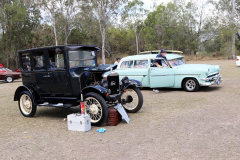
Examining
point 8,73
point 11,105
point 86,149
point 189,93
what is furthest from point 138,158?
point 8,73

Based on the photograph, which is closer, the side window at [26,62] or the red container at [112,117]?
the red container at [112,117]

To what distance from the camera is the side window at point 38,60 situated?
671 cm

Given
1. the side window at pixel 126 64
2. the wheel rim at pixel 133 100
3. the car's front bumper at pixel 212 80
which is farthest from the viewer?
the side window at pixel 126 64

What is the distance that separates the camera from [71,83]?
6.28 m

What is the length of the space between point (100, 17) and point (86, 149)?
3352cm

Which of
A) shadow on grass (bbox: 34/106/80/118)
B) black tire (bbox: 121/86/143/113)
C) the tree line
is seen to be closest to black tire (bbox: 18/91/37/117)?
shadow on grass (bbox: 34/106/80/118)

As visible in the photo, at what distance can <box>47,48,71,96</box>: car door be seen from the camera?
20.7 feet

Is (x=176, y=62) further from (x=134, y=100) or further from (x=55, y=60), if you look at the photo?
(x=55, y=60)

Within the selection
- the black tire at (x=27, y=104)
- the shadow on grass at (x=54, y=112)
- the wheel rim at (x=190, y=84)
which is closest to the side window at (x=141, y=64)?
the wheel rim at (x=190, y=84)

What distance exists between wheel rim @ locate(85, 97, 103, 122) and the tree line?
27031 mm

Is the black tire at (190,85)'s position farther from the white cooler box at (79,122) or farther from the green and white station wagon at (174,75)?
the white cooler box at (79,122)

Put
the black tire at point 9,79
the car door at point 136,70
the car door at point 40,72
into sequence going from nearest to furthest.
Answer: the car door at point 40,72 → the car door at point 136,70 → the black tire at point 9,79

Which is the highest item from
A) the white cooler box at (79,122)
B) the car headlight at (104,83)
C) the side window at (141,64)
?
the side window at (141,64)

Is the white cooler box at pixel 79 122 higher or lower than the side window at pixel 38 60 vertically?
lower
